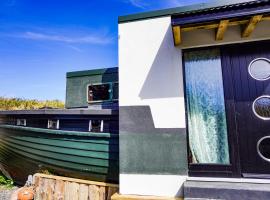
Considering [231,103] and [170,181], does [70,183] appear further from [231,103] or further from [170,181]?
[231,103]

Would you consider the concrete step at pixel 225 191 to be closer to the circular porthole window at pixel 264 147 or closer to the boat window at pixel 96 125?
the circular porthole window at pixel 264 147

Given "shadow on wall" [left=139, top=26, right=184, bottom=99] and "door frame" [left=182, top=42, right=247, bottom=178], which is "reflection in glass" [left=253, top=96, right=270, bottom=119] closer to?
"door frame" [left=182, top=42, right=247, bottom=178]

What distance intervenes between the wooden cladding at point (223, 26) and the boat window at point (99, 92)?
4.31 m

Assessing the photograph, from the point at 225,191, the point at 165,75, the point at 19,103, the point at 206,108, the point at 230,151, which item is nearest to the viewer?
the point at 225,191

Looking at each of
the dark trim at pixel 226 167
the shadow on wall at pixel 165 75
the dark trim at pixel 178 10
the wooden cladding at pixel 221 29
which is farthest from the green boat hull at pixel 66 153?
the wooden cladding at pixel 221 29

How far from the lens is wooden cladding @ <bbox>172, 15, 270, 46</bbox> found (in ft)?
9.84

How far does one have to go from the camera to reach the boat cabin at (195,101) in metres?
3.19

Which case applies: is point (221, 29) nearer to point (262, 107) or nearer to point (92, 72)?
point (262, 107)

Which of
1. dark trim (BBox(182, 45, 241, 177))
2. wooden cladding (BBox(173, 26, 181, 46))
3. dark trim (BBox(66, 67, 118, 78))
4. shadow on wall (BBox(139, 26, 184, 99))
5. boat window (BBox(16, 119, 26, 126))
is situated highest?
dark trim (BBox(66, 67, 118, 78))

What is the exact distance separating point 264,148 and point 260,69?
124cm

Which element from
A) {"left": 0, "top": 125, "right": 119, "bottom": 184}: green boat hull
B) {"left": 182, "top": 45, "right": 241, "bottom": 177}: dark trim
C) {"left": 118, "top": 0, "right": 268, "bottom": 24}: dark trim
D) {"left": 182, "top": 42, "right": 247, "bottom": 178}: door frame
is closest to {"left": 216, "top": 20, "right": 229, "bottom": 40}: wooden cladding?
{"left": 118, "top": 0, "right": 268, "bottom": 24}: dark trim

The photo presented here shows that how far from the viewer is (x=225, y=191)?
2.93 metres

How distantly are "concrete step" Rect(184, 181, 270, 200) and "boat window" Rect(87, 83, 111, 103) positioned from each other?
480 centimetres

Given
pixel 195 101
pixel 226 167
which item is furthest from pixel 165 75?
pixel 226 167
